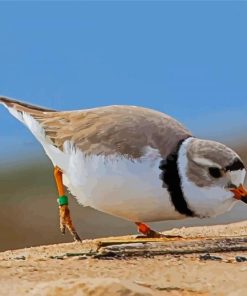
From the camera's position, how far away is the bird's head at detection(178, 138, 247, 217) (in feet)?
16.1

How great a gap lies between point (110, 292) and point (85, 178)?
1.68 metres

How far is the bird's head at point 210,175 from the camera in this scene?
490cm

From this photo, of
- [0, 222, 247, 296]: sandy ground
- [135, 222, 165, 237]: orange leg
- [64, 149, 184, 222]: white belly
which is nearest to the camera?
[0, 222, 247, 296]: sandy ground

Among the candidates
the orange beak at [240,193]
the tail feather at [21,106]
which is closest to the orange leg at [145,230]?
the orange beak at [240,193]

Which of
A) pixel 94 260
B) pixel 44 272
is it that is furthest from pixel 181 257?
pixel 44 272

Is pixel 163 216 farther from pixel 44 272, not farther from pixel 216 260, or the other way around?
pixel 44 272

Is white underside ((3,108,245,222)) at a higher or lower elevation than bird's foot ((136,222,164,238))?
higher

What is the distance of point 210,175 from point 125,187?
534 mm

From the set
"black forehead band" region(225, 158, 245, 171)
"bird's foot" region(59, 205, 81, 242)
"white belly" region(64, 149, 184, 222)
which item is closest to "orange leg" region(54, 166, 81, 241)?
"bird's foot" region(59, 205, 81, 242)

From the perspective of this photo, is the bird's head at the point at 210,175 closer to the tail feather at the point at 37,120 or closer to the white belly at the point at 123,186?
the white belly at the point at 123,186

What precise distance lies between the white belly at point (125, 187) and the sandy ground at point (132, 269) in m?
0.20

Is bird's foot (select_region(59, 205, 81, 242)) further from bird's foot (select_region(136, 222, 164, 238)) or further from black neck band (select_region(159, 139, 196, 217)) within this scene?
black neck band (select_region(159, 139, 196, 217))

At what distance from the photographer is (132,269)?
14.0 feet

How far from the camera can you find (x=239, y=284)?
3.88 metres
